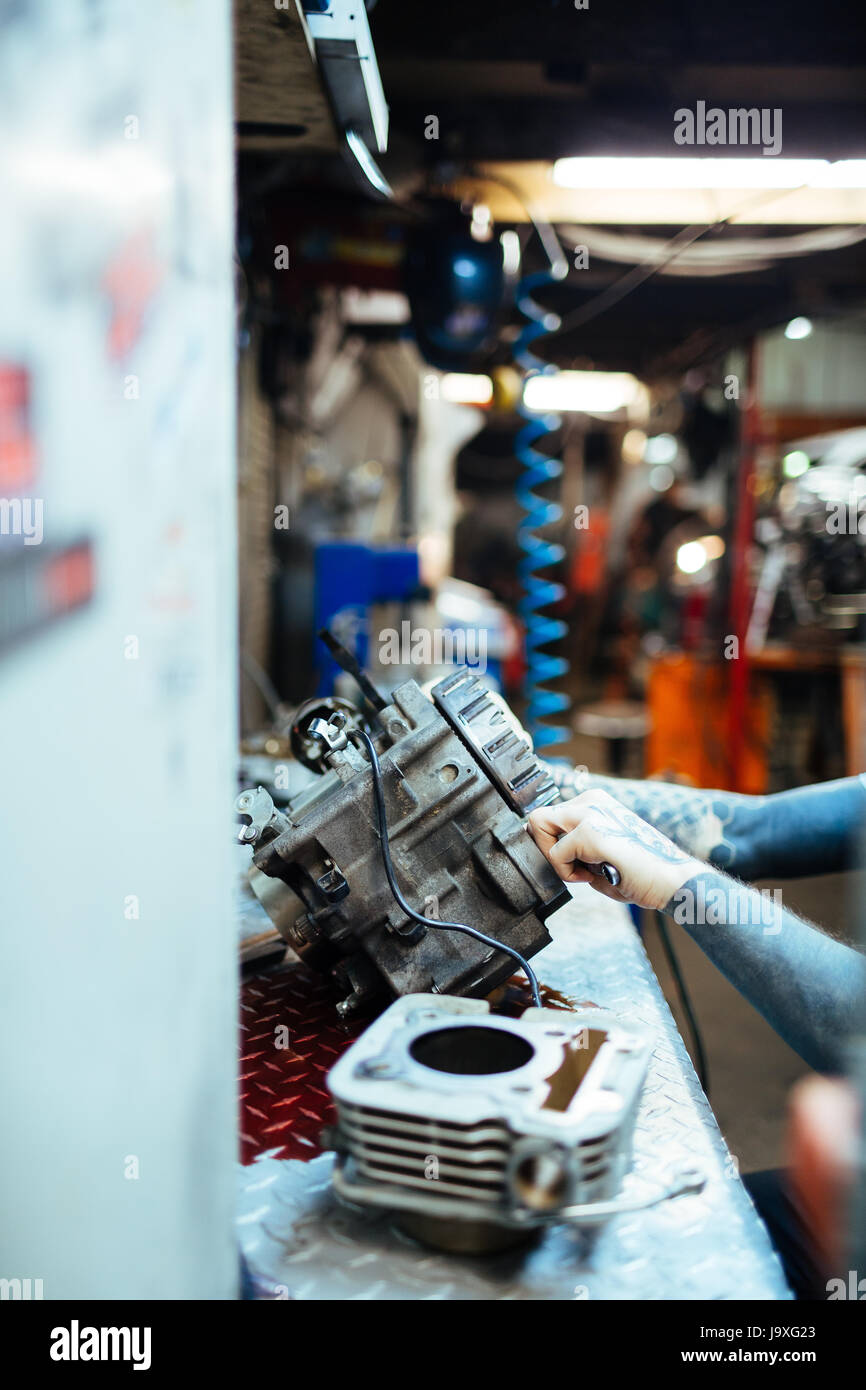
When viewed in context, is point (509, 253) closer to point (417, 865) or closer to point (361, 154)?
point (361, 154)

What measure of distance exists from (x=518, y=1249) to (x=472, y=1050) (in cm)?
21

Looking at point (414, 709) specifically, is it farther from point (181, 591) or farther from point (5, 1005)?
point (5, 1005)

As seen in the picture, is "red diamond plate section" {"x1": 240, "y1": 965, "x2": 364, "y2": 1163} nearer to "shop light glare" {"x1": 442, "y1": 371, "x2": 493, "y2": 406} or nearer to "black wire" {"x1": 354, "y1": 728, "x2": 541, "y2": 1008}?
"black wire" {"x1": 354, "y1": 728, "x2": 541, "y2": 1008}

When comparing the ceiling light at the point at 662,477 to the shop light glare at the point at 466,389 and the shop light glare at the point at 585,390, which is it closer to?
the shop light glare at the point at 585,390

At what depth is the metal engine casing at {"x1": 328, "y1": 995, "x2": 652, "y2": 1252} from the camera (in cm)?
87

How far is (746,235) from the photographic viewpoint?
4.00m

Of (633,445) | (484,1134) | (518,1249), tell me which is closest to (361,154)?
(484,1134)

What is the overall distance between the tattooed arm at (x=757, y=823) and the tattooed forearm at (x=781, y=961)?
1.93 ft

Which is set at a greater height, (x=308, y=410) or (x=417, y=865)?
(x=308, y=410)

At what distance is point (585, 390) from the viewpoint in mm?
7867

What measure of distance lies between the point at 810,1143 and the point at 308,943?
880mm

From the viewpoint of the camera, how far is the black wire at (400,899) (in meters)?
1.29

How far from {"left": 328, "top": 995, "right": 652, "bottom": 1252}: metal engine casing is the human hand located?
333mm

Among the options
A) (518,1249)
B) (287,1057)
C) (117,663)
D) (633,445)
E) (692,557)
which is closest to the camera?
(117,663)
